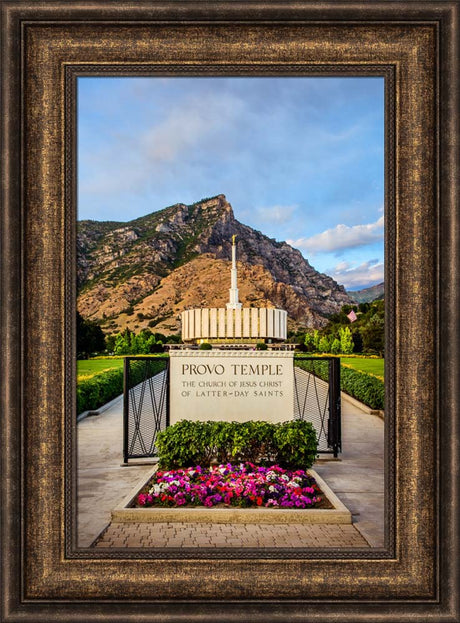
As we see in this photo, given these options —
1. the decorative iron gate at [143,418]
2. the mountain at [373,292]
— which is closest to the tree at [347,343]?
the mountain at [373,292]

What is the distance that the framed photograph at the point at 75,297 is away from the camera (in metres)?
3.00

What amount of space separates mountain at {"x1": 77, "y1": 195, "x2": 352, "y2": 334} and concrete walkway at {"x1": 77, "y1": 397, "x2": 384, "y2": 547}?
1913 inches

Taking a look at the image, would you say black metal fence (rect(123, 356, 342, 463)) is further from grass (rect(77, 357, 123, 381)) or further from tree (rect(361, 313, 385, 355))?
tree (rect(361, 313, 385, 355))

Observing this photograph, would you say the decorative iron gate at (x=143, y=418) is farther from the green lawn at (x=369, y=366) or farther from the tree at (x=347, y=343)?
the tree at (x=347, y=343)

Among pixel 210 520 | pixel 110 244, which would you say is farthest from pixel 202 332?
pixel 110 244

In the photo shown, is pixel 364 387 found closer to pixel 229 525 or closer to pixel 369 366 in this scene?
pixel 369 366

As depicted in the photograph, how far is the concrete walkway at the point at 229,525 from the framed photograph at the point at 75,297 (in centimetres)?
96

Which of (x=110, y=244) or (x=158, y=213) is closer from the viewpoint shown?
(x=110, y=244)

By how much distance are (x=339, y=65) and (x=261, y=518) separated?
403 cm

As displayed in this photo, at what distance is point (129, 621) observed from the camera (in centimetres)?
292

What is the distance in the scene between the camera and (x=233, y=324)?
52.0ft

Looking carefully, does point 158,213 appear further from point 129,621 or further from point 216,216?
point 129,621

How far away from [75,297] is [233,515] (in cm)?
290

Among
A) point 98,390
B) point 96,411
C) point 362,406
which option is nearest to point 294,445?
point 362,406
